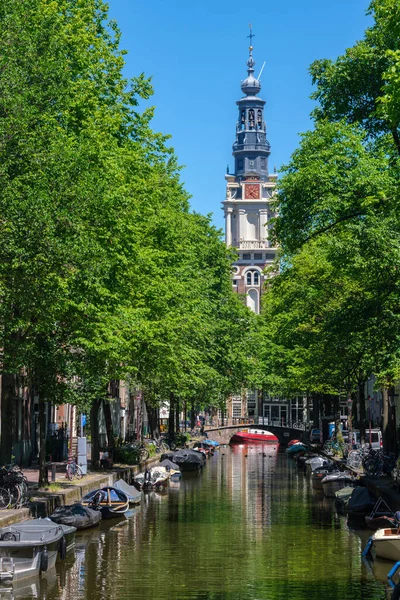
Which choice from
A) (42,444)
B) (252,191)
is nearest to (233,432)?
(252,191)

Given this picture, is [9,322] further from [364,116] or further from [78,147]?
[364,116]

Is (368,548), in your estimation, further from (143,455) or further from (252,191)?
(252,191)

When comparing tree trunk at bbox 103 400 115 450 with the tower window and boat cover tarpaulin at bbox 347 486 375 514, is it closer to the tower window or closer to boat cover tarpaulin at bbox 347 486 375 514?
boat cover tarpaulin at bbox 347 486 375 514

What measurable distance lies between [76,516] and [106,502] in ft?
14.5

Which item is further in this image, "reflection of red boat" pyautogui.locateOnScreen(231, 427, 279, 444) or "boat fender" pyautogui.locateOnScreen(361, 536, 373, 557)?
"reflection of red boat" pyautogui.locateOnScreen(231, 427, 279, 444)

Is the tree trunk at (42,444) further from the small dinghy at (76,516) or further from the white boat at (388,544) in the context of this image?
the white boat at (388,544)

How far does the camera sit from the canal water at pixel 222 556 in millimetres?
25172

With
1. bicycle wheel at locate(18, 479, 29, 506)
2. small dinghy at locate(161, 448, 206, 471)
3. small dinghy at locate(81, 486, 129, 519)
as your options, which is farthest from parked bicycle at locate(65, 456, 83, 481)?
small dinghy at locate(161, 448, 206, 471)

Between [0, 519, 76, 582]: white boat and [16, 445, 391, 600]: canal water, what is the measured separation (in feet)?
1.69

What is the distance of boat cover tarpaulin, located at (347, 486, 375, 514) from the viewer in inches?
1487

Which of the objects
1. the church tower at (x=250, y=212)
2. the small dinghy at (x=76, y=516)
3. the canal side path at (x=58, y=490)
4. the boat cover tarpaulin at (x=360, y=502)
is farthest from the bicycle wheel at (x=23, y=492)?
the church tower at (x=250, y=212)

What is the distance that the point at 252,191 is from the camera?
625ft

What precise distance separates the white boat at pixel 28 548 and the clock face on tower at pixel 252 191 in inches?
6454

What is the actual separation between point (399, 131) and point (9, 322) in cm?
1347
